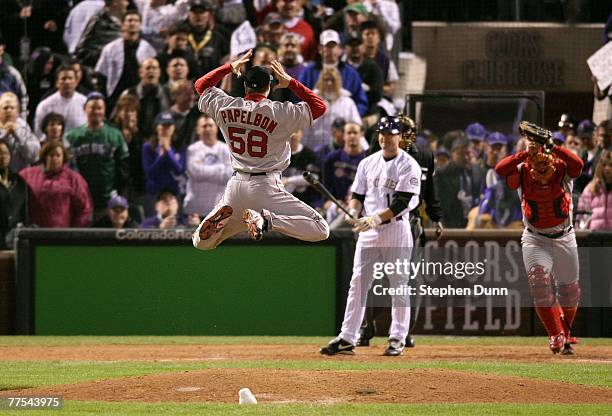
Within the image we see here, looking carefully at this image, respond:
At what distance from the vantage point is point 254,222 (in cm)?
817

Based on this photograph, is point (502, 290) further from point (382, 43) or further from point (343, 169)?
point (382, 43)

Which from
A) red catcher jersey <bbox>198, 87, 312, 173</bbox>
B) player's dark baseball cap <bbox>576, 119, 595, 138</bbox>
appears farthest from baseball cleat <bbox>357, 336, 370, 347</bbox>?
→ player's dark baseball cap <bbox>576, 119, 595, 138</bbox>

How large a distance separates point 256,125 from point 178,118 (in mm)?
5831

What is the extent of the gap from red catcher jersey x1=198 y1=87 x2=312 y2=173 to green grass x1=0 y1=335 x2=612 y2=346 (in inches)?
158

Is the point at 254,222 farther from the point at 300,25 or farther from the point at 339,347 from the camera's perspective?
the point at 300,25

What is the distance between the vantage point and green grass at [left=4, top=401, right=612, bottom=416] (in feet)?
22.4

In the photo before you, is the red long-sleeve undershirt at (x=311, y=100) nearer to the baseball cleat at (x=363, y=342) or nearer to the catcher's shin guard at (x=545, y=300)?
the catcher's shin guard at (x=545, y=300)

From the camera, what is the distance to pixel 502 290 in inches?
514

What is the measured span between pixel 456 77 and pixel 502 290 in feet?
13.2

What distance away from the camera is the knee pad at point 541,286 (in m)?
10.7

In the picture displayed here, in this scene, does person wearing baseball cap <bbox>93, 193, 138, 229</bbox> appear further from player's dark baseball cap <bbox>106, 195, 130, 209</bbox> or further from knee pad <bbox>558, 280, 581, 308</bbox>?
knee pad <bbox>558, 280, 581, 308</bbox>

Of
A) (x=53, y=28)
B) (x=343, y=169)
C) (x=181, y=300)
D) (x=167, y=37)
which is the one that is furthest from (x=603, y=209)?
(x=53, y=28)

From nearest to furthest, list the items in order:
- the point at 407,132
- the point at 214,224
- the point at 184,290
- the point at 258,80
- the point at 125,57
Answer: the point at 214,224
the point at 258,80
the point at 407,132
the point at 184,290
the point at 125,57

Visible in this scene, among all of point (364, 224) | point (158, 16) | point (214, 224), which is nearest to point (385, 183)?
point (364, 224)
